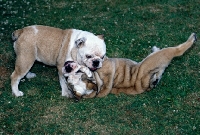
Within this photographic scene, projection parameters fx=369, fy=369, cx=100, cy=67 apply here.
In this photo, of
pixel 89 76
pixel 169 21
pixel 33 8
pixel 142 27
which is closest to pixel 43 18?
pixel 33 8

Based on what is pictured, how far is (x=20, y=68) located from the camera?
6.98m

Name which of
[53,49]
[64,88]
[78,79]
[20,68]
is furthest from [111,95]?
[20,68]

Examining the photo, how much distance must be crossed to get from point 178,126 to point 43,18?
19.4 feet

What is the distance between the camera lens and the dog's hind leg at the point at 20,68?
694 centimetres

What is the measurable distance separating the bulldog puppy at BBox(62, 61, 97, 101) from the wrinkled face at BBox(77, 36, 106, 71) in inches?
5.8

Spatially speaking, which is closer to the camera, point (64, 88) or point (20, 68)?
point (20, 68)

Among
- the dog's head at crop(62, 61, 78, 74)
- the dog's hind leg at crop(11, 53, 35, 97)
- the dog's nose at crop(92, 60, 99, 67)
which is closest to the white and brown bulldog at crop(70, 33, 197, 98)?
the dog's nose at crop(92, 60, 99, 67)

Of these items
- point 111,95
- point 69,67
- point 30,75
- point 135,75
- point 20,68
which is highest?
point 69,67

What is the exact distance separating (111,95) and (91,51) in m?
0.96

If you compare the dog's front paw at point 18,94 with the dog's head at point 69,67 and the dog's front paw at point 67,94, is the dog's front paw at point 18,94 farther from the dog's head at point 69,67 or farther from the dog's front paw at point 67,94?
the dog's head at point 69,67

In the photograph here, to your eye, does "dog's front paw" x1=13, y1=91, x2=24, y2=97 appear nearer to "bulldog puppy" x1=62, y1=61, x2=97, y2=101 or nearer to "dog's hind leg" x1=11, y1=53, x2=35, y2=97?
"dog's hind leg" x1=11, y1=53, x2=35, y2=97

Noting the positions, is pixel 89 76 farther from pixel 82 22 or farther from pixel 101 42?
pixel 82 22

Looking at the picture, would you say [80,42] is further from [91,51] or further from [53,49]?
[53,49]

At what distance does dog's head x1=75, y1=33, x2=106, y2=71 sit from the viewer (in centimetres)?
677
